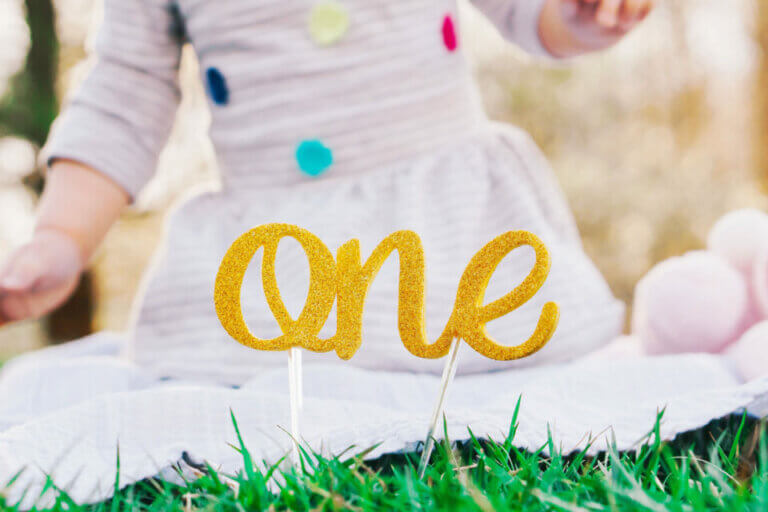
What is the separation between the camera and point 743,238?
2.45 ft

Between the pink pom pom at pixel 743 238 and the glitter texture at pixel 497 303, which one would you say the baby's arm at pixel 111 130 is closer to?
the glitter texture at pixel 497 303

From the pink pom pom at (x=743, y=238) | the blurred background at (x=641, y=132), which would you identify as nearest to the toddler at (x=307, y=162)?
the pink pom pom at (x=743, y=238)

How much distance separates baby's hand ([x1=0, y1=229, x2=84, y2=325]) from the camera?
0.76 meters

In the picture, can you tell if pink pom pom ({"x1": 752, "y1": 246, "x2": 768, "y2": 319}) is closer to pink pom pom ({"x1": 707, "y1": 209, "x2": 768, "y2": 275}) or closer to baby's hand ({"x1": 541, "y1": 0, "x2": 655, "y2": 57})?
pink pom pom ({"x1": 707, "y1": 209, "x2": 768, "y2": 275})

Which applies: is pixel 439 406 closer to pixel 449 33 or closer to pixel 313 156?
pixel 313 156

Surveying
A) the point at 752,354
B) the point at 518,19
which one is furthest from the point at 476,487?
the point at 518,19

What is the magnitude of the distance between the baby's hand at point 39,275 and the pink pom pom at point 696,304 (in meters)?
0.62

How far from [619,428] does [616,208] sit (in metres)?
3.46

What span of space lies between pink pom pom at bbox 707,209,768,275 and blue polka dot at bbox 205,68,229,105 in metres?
0.57

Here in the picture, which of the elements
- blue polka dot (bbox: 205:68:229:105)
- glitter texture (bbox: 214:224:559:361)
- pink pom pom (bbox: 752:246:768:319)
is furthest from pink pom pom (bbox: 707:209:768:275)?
blue polka dot (bbox: 205:68:229:105)

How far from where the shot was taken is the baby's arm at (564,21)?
79 centimetres

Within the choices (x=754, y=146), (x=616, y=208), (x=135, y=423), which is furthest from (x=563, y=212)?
(x=754, y=146)

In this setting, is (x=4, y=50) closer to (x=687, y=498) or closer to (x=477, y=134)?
(x=477, y=134)

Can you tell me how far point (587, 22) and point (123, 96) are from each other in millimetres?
564
